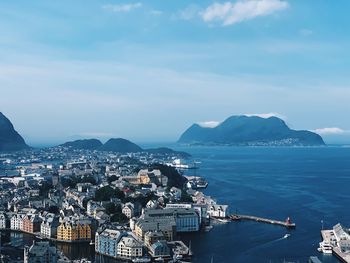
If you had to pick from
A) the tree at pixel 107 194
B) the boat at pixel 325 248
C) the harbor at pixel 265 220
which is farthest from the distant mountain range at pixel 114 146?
the boat at pixel 325 248

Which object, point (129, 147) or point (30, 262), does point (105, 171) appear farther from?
point (129, 147)

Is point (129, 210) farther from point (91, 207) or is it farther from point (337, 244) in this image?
point (337, 244)

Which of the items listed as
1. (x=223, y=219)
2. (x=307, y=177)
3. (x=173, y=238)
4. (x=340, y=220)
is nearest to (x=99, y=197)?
(x=223, y=219)

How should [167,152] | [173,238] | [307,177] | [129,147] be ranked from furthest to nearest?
[129,147]
[167,152]
[307,177]
[173,238]

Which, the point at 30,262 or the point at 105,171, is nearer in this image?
the point at 30,262

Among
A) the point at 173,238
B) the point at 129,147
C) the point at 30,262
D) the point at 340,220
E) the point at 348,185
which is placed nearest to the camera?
the point at 30,262

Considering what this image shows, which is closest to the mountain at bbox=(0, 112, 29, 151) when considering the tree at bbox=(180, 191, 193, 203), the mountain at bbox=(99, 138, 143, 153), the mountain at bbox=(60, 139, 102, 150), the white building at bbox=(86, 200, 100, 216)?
the mountain at bbox=(60, 139, 102, 150)

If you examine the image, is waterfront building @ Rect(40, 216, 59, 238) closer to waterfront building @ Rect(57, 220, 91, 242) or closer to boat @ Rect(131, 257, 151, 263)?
waterfront building @ Rect(57, 220, 91, 242)
